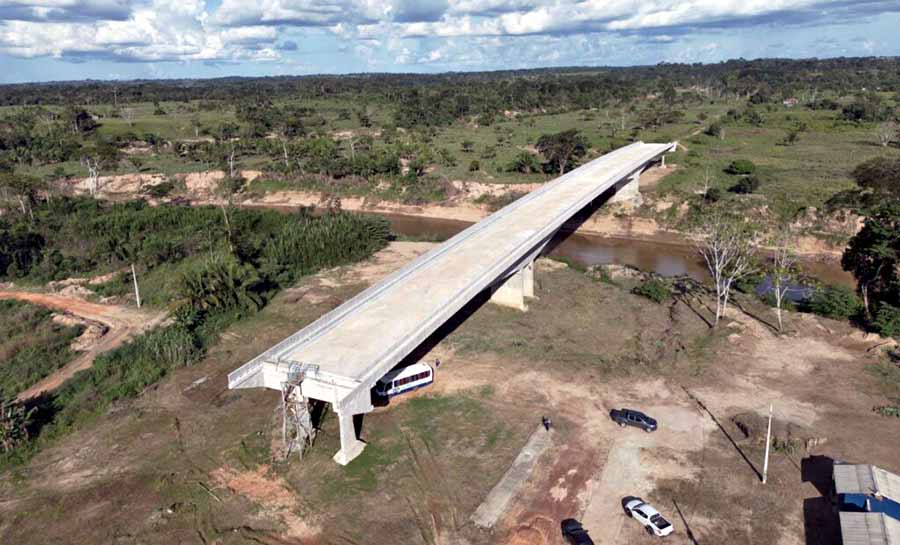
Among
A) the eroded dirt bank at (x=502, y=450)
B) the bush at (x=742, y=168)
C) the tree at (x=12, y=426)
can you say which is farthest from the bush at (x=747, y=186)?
the tree at (x=12, y=426)

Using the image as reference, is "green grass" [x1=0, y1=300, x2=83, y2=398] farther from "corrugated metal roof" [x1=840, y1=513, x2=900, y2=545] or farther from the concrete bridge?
"corrugated metal roof" [x1=840, y1=513, x2=900, y2=545]

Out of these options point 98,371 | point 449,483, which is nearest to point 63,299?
point 98,371

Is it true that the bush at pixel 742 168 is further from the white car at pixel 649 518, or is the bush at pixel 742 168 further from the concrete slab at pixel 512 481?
the white car at pixel 649 518

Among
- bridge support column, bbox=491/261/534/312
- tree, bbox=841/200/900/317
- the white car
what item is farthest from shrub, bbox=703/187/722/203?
the white car

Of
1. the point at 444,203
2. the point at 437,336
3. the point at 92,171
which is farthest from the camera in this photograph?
the point at 92,171

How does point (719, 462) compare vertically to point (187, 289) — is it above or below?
below

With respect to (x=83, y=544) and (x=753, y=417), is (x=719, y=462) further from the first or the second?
(x=83, y=544)

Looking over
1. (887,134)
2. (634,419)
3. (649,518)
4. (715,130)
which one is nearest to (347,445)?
(649,518)

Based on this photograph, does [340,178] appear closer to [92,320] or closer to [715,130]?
[92,320]
